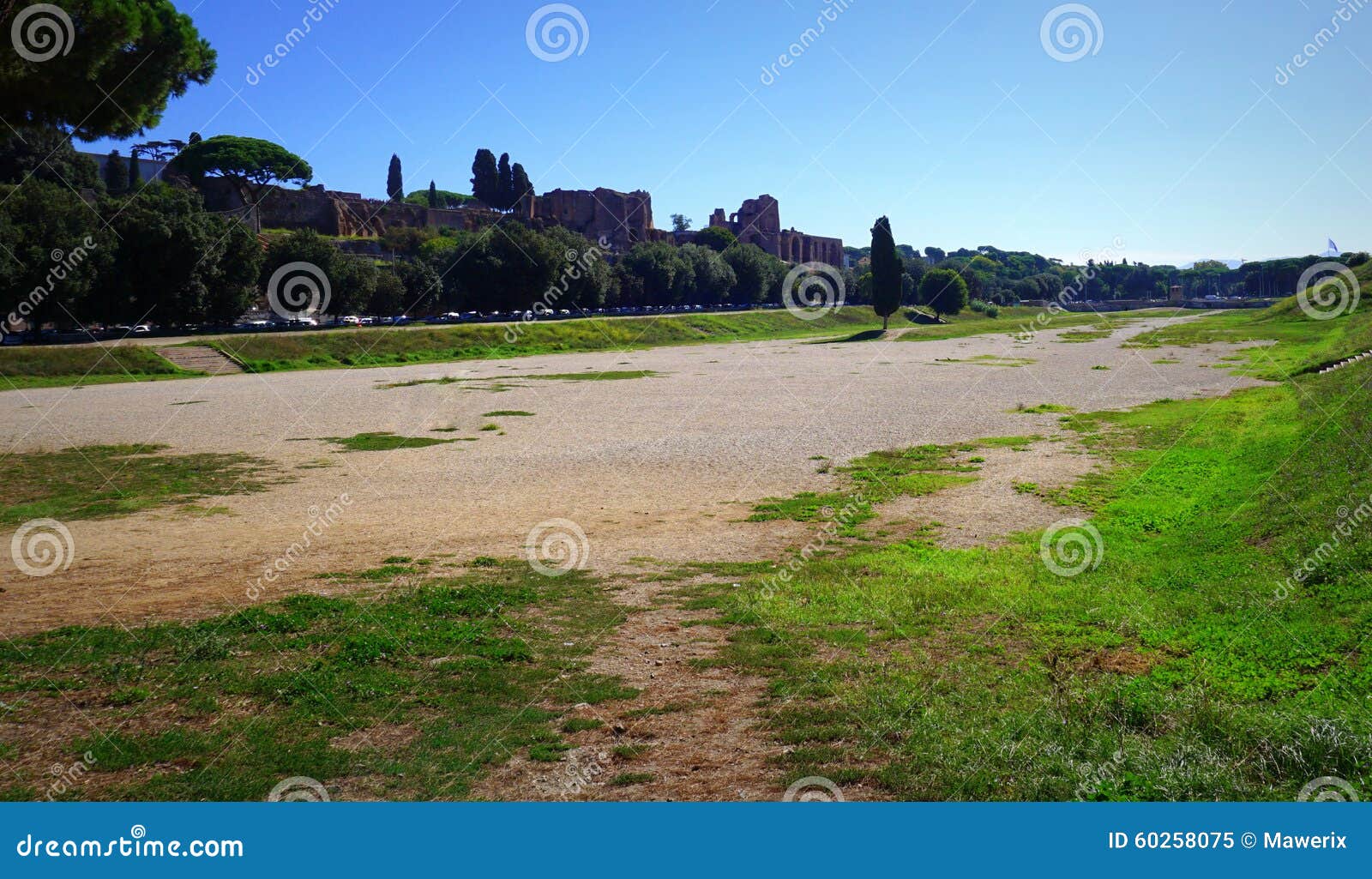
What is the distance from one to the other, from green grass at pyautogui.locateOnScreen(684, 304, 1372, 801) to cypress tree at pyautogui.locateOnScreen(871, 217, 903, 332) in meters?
64.7

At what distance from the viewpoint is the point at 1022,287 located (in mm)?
166250

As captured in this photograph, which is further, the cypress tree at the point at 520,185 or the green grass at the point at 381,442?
the cypress tree at the point at 520,185

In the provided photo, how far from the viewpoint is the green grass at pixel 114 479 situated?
14.6 metres

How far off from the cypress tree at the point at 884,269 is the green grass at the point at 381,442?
193 ft

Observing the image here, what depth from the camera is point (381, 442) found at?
2170 centimetres

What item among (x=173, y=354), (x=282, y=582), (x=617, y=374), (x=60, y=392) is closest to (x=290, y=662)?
(x=282, y=582)

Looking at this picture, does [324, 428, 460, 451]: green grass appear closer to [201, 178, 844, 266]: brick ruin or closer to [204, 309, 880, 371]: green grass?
[204, 309, 880, 371]: green grass

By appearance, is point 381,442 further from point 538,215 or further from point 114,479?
point 538,215

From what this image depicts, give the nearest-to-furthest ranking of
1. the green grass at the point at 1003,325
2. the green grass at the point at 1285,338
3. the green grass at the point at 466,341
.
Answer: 1. the green grass at the point at 1285,338
2. the green grass at the point at 466,341
3. the green grass at the point at 1003,325

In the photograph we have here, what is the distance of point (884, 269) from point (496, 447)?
60.9 metres

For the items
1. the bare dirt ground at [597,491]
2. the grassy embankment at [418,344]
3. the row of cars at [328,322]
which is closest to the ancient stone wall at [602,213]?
the row of cars at [328,322]

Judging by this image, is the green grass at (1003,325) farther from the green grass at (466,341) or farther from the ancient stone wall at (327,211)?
the ancient stone wall at (327,211)

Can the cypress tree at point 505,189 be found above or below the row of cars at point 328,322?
above

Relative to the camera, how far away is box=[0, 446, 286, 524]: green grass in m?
14.6
